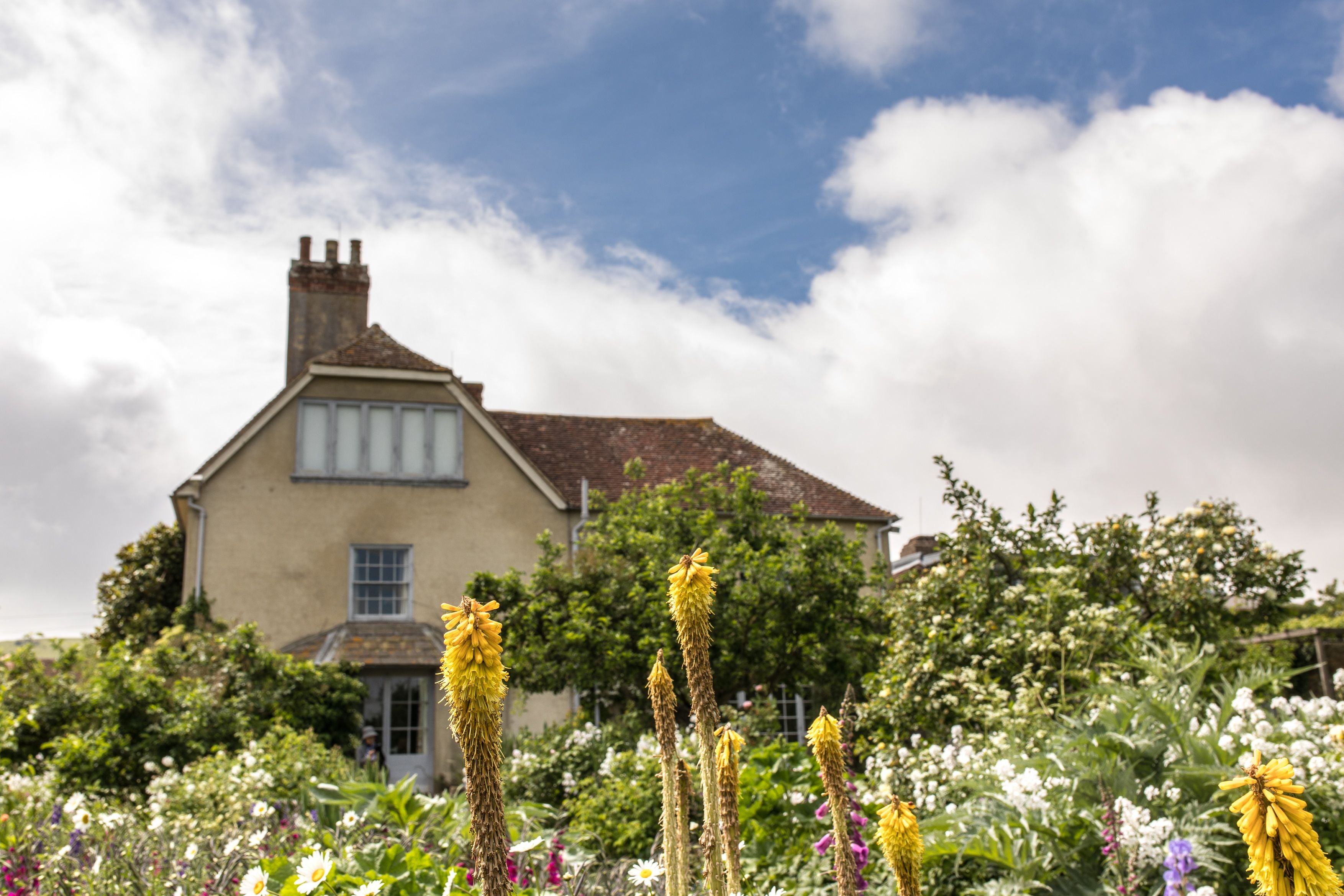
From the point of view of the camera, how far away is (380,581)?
19.2 metres

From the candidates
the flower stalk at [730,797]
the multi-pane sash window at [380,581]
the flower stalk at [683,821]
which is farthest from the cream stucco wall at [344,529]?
the flower stalk at [730,797]

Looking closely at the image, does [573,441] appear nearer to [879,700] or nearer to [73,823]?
[879,700]

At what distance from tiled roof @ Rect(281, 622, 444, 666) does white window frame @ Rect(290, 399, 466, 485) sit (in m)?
2.71

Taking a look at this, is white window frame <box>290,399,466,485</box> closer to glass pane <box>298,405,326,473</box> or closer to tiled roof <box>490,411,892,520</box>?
glass pane <box>298,405,326,473</box>

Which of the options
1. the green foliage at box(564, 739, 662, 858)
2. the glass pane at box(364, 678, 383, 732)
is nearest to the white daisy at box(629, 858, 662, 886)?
the green foliage at box(564, 739, 662, 858)

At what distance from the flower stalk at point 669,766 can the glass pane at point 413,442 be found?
58.4 feet

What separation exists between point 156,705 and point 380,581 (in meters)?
6.34

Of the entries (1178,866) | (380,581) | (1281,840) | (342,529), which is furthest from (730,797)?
(342,529)

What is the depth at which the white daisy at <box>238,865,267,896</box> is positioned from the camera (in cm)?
400

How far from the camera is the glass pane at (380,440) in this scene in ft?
65.0

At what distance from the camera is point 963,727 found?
9.48 metres

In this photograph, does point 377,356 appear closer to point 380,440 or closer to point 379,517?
point 380,440

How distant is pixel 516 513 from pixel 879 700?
11.3m

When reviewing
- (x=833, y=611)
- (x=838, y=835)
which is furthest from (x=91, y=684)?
(x=838, y=835)
